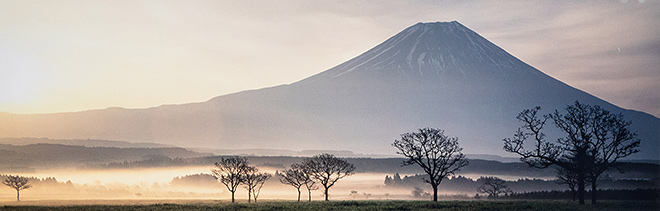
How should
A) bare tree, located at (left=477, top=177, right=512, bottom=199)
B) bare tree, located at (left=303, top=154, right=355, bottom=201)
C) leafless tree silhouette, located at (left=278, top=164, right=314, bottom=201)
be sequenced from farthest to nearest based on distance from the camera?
bare tree, located at (left=477, top=177, right=512, bottom=199)
leafless tree silhouette, located at (left=278, top=164, right=314, bottom=201)
bare tree, located at (left=303, top=154, right=355, bottom=201)

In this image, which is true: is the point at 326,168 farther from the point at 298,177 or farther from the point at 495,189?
the point at 495,189

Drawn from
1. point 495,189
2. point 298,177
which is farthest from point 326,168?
point 495,189

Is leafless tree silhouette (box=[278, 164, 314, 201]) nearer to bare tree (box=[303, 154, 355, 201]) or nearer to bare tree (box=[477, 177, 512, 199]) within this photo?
bare tree (box=[303, 154, 355, 201])

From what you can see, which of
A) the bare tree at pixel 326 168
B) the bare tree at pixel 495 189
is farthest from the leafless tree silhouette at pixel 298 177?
the bare tree at pixel 495 189

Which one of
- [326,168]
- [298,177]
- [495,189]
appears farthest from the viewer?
[495,189]

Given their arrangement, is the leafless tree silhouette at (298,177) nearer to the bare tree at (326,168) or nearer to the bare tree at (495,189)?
the bare tree at (326,168)

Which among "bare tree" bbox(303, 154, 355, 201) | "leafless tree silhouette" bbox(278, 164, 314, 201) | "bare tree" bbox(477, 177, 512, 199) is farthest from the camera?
"bare tree" bbox(477, 177, 512, 199)

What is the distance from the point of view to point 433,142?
79.2 metres

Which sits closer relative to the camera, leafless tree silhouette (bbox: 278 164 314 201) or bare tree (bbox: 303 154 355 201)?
bare tree (bbox: 303 154 355 201)

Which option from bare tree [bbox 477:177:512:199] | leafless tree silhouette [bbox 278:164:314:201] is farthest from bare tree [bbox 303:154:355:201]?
bare tree [bbox 477:177:512:199]

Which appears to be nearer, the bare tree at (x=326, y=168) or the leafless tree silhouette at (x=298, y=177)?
the bare tree at (x=326, y=168)

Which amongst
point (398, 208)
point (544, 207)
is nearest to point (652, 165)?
point (544, 207)

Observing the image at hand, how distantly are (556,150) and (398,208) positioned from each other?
17.7 metres

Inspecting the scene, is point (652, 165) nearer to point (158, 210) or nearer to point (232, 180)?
point (232, 180)
